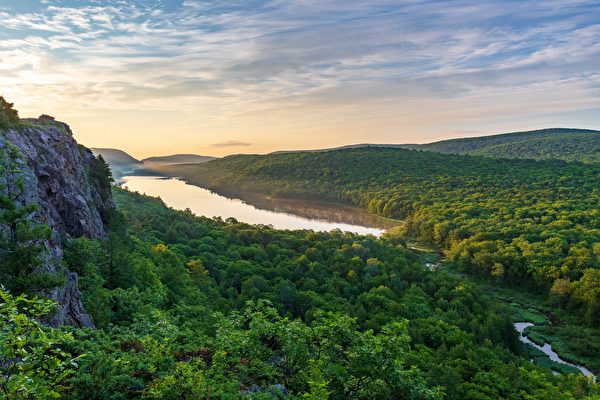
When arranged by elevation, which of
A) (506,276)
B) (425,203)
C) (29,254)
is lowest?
(506,276)

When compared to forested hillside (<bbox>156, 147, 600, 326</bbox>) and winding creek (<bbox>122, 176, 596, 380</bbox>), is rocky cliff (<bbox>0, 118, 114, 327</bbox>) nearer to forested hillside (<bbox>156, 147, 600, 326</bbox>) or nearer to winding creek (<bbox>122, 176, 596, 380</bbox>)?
forested hillside (<bbox>156, 147, 600, 326</bbox>)

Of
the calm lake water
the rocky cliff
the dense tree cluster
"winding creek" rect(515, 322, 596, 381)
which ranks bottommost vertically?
"winding creek" rect(515, 322, 596, 381)

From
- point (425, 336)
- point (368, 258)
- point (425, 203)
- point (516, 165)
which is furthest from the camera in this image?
point (516, 165)

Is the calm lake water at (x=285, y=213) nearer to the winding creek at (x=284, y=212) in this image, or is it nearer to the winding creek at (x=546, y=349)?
the winding creek at (x=284, y=212)

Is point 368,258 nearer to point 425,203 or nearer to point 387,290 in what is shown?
point 387,290

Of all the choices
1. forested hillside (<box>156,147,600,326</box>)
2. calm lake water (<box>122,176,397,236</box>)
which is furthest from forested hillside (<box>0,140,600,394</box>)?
calm lake water (<box>122,176,397,236</box>)

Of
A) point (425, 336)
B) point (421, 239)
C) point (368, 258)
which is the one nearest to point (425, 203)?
point (421, 239)

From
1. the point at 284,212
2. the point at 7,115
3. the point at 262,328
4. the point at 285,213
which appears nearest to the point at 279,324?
the point at 262,328
